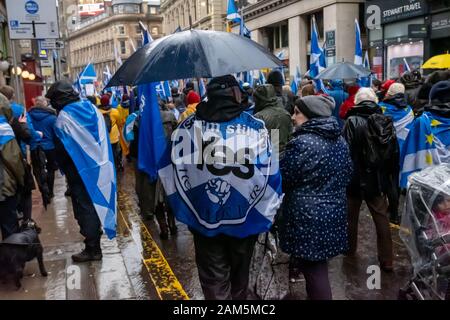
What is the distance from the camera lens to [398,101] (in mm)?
6469

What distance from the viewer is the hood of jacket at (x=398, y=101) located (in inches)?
252

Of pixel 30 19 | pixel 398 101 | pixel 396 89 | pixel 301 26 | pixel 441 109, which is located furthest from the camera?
pixel 301 26

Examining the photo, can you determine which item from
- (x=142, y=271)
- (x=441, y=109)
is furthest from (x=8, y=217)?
(x=441, y=109)

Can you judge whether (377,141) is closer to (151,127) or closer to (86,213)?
(151,127)

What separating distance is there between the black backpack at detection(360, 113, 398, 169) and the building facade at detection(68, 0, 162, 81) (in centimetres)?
8960

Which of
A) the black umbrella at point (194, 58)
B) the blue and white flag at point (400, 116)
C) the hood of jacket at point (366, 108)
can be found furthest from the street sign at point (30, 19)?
the hood of jacket at point (366, 108)

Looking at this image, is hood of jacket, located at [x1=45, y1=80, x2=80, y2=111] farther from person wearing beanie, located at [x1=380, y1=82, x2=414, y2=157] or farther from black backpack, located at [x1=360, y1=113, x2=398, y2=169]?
person wearing beanie, located at [x1=380, y1=82, x2=414, y2=157]

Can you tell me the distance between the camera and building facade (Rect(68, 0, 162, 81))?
98.4 meters

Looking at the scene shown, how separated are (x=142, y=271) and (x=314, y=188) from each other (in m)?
2.53
